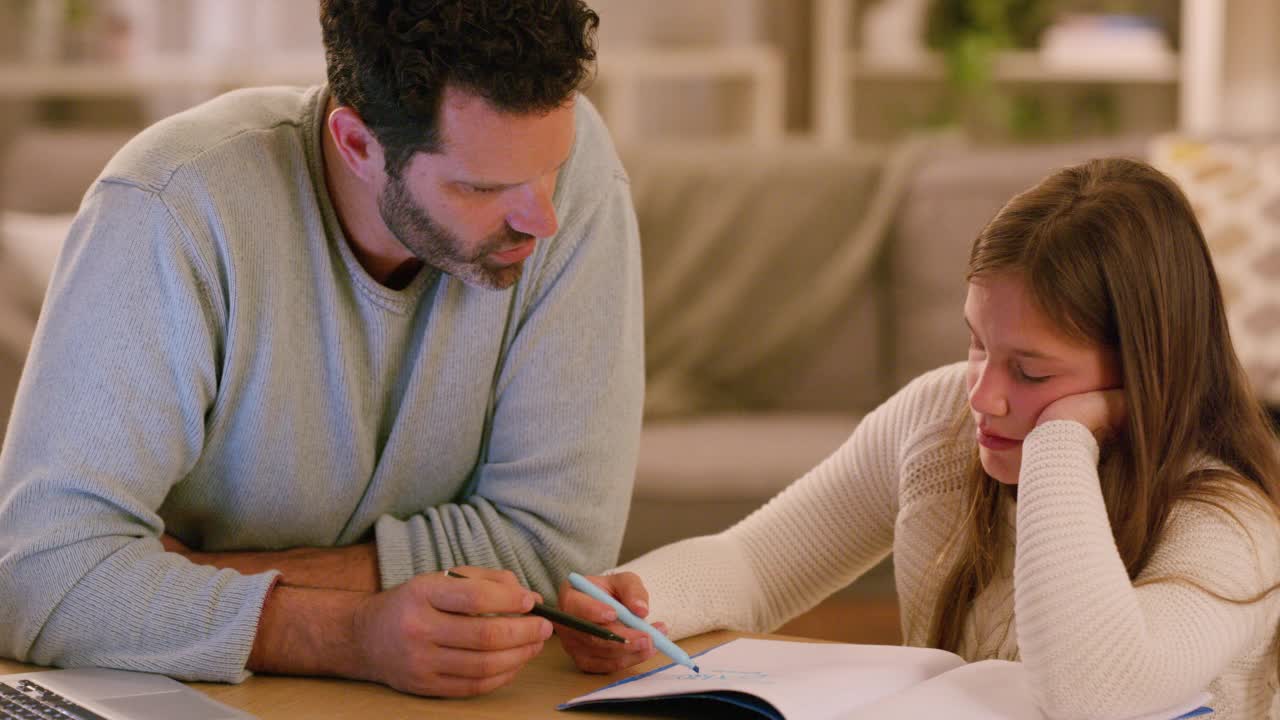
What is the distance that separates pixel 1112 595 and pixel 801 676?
215 mm

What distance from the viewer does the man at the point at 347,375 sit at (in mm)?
1081

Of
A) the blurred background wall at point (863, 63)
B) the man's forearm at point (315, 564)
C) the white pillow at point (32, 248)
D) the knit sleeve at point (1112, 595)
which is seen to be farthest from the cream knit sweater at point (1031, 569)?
the blurred background wall at point (863, 63)

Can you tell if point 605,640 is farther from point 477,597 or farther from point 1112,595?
point 1112,595

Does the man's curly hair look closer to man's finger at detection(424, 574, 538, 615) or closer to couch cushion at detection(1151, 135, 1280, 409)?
man's finger at detection(424, 574, 538, 615)

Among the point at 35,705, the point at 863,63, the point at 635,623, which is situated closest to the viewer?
the point at 35,705

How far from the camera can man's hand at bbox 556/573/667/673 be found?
42.6 inches

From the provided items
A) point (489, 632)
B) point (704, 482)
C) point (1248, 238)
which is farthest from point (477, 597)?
point (1248, 238)

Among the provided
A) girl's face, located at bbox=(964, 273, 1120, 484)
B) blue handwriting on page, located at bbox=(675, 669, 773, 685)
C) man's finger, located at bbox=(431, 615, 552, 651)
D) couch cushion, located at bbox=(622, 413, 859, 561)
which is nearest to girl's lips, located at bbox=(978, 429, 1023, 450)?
girl's face, located at bbox=(964, 273, 1120, 484)

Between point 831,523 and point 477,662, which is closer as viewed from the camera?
point 477,662

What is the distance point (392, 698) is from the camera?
1.03 meters

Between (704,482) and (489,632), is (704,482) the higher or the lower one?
the lower one

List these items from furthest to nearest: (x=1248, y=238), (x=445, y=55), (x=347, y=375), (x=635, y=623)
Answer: (x=1248, y=238) < (x=347, y=375) < (x=445, y=55) < (x=635, y=623)

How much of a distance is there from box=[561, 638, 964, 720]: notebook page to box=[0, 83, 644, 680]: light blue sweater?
0.28 meters

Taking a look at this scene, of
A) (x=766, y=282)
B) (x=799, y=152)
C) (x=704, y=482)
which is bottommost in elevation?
(x=704, y=482)
